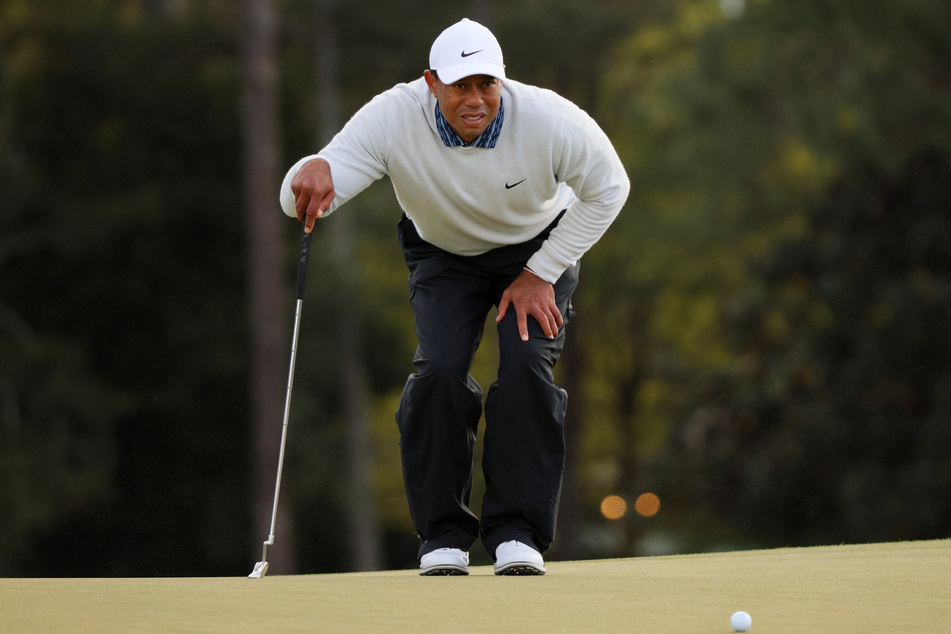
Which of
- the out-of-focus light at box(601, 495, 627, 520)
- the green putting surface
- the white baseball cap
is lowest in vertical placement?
the out-of-focus light at box(601, 495, 627, 520)

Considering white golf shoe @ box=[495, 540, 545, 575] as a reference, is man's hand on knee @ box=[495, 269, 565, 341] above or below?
above

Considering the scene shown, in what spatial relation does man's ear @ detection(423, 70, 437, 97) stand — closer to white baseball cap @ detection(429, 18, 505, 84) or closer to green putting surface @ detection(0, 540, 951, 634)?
white baseball cap @ detection(429, 18, 505, 84)

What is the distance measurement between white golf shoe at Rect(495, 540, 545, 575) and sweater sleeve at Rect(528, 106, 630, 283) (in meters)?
0.79

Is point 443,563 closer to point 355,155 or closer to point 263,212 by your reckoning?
point 355,155

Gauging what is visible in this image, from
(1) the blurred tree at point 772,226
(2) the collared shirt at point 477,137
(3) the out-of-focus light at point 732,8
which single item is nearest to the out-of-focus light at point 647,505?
(1) the blurred tree at point 772,226

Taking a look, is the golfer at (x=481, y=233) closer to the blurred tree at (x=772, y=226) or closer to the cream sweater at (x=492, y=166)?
the cream sweater at (x=492, y=166)

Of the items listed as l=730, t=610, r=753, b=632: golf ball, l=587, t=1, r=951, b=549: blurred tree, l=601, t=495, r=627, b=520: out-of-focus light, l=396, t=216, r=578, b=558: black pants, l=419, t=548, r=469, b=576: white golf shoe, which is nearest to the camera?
l=730, t=610, r=753, b=632: golf ball

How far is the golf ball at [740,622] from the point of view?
2.55 metres

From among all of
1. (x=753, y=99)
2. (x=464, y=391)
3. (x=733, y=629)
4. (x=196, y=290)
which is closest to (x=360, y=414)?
(x=196, y=290)

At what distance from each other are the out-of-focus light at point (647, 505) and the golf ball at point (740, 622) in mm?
18705

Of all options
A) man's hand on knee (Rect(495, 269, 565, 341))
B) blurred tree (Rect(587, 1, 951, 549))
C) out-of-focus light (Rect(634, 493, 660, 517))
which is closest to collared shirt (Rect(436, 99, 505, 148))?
man's hand on knee (Rect(495, 269, 565, 341))

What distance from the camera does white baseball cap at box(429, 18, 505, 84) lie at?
3.83m

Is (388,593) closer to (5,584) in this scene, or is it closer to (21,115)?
(5,584)

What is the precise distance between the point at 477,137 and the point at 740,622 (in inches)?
72.9
